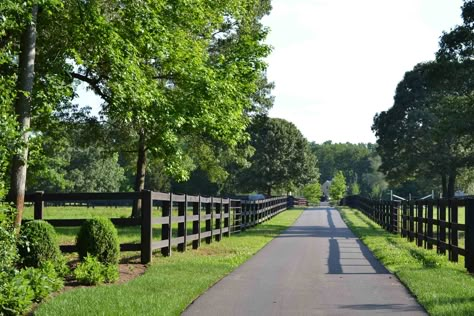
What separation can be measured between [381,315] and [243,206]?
1943 centimetres

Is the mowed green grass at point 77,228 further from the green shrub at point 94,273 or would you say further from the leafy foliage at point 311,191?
the leafy foliage at point 311,191

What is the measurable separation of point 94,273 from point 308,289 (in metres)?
3.26

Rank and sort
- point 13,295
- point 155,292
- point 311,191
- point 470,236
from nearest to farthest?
point 13,295, point 155,292, point 470,236, point 311,191

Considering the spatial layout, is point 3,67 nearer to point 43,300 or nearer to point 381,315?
point 43,300

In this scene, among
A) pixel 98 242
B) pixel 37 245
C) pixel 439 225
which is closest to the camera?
pixel 37 245

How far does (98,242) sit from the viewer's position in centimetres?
1060

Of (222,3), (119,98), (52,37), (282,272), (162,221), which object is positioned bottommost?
(282,272)

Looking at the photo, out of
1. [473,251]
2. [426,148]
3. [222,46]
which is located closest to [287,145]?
[426,148]

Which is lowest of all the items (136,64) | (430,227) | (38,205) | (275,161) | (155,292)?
(155,292)

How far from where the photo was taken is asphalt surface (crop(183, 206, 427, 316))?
25.7ft

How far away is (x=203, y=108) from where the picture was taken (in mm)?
15352

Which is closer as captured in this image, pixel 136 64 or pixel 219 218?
pixel 136 64

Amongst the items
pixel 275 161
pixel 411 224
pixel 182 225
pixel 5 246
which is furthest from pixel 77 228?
pixel 275 161

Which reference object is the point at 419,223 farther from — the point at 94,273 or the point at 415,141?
the point at 415,141
